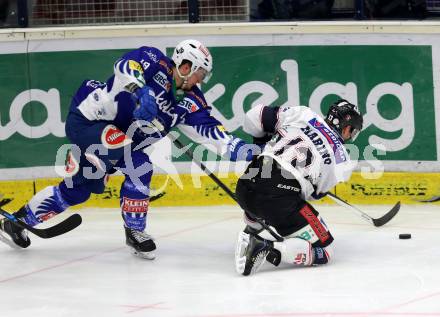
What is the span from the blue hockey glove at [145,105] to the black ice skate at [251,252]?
2.57ft

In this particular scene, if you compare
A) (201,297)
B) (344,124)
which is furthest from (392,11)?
(201,297)

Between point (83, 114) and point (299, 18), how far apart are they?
2.09m

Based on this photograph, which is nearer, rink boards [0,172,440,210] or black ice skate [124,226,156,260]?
black ice skate [124,226,156,260]

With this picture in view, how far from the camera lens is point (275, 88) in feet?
24.1

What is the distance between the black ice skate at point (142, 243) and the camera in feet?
18.8

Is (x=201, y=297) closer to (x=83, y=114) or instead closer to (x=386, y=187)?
(x=83, y=114)

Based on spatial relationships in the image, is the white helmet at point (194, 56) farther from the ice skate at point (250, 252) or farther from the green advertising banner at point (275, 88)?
the green advertising banner at point (275, 88)

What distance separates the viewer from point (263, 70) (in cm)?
734

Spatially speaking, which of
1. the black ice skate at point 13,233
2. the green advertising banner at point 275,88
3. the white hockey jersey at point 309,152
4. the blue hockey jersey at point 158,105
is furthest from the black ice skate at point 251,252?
the green advertising banner at point 275,88

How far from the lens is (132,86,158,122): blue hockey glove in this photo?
547 cm

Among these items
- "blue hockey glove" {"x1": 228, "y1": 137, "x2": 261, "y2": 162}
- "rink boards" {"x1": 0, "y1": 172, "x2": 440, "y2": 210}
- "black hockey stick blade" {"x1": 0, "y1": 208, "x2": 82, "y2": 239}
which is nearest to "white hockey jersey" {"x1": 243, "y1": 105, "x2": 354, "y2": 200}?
"blue hockey glove" {"x1": 228, "y1": 137, "x2": 261, "y2": 162}

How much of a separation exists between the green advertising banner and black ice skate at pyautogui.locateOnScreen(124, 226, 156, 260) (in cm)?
178

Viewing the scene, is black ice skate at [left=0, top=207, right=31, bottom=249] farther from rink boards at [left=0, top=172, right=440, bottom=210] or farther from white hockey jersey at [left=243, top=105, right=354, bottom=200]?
white hockey jersey at [left=243, top=105, right=354, bottom=200]

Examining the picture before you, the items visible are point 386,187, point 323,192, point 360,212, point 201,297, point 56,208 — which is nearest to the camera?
point 201,297
